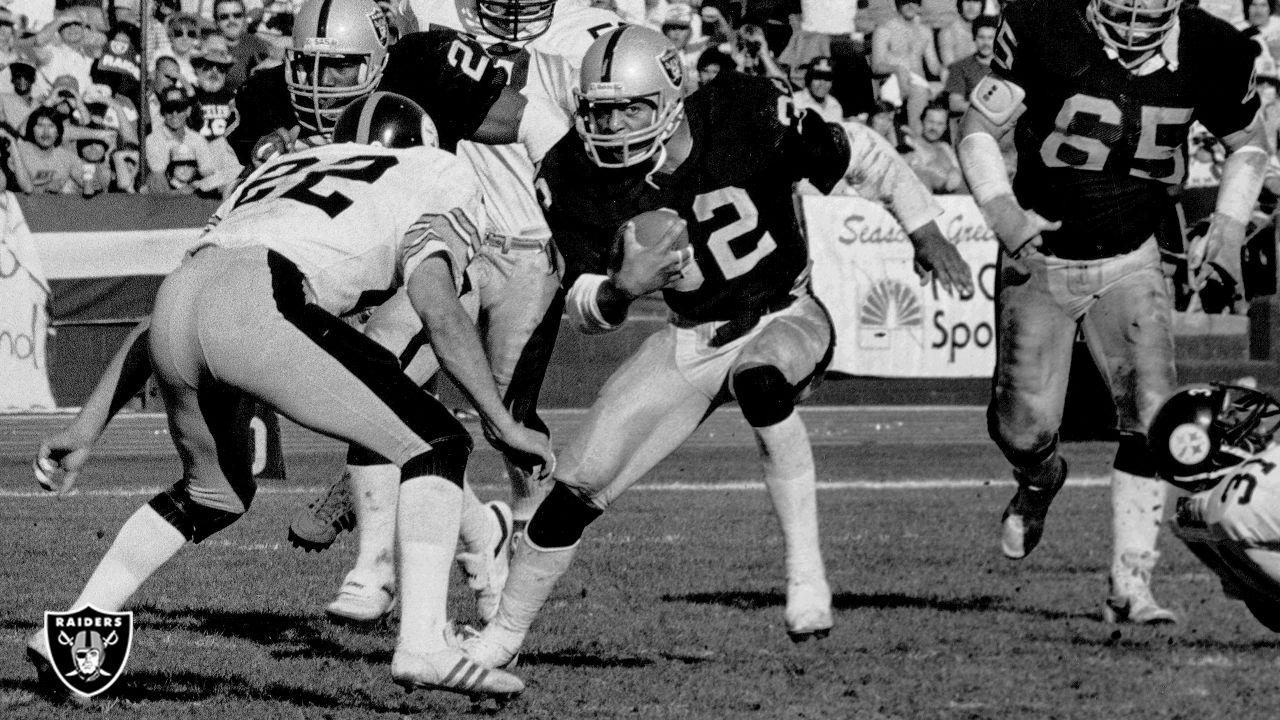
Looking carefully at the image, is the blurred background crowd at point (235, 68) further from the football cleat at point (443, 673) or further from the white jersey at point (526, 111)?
the football cleat at point (443, 673)

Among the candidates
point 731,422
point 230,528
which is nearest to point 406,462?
point 230,528

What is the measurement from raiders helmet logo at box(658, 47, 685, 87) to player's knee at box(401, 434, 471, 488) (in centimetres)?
135

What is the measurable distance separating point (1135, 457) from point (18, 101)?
933 cm

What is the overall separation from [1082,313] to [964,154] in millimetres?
648

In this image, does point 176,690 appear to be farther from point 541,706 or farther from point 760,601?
point 760,601

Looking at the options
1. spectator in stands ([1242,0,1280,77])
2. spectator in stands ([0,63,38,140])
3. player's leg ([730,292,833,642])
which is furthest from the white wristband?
spectator in stands ([1242,0,1280,77])

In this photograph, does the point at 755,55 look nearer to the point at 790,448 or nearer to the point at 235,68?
the point at 235,68

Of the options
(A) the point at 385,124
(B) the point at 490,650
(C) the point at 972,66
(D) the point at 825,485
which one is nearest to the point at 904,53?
(C) the point at 972,66

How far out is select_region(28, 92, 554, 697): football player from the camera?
453cm

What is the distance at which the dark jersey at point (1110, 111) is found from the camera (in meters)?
6.20

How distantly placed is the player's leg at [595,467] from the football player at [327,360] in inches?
16.2

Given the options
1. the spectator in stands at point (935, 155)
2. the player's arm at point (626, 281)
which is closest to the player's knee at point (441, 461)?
the player's arm at point (626, 281)

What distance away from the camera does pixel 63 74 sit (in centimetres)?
1384

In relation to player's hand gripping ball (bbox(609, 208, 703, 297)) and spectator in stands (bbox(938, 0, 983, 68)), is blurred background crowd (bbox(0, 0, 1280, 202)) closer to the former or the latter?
spectator in stands (bbox(938, 0, 983, 68))
